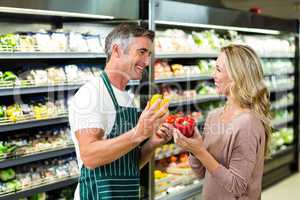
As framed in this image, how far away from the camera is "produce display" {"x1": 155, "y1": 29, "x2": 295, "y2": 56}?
434 centimetres

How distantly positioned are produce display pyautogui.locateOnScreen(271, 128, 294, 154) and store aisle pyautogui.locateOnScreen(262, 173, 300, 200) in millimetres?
516

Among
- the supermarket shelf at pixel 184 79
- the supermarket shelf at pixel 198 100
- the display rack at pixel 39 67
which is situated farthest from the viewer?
the supermarket shelf at pixel 198 100

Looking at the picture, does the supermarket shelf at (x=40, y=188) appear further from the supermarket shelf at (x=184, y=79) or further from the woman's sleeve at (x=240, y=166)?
the woman's sleeve at (x=240, y=166)

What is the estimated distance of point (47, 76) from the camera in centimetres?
328

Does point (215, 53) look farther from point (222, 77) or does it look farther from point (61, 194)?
point (222, 77)

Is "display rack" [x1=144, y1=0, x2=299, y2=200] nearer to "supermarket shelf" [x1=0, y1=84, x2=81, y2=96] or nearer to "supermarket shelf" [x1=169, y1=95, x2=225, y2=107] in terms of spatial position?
"supermarket shelf" [x1=169, y1=95, x2=225, y2=107]

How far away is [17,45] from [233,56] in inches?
62.1

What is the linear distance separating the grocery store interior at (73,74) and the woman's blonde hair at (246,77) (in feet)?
4.66

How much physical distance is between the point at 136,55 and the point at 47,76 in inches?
52.6

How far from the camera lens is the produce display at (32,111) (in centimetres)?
297

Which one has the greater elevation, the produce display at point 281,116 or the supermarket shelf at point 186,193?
the produce display at point 281,116

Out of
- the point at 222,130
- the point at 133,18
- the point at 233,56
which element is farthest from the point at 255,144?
the point at 133,18

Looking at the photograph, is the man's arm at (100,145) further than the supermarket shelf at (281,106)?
No

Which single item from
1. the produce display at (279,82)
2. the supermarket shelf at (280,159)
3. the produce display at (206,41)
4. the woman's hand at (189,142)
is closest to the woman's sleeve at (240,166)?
the woman's hand at (189,142)
